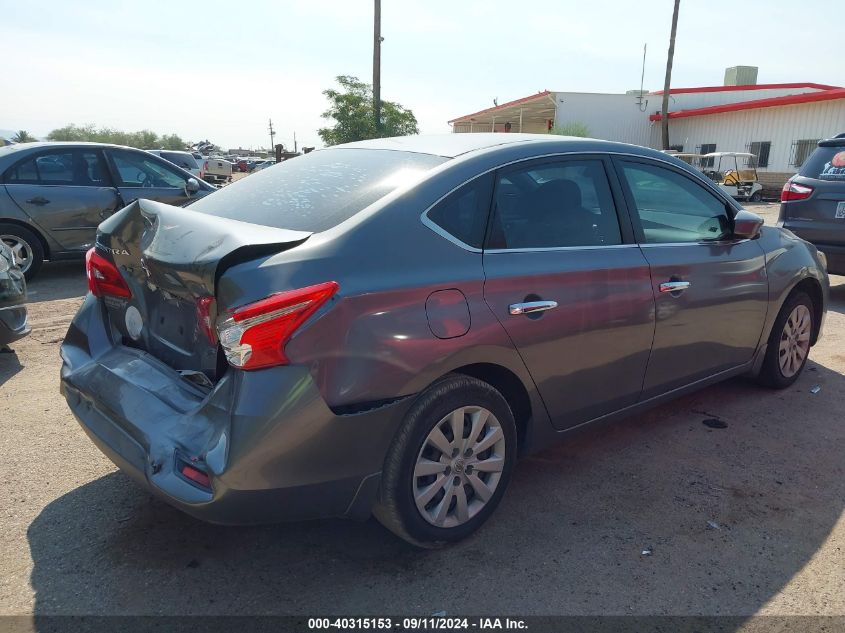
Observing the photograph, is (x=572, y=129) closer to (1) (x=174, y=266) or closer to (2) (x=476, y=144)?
(2) (x=476, y=144)

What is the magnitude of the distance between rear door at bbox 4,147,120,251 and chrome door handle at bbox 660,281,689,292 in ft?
22.0

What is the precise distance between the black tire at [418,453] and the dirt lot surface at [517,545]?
0.14 metres

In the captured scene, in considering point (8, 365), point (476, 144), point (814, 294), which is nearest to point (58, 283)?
point (8, 365)

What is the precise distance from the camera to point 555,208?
3.12m

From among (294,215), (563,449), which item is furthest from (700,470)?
(294,215)

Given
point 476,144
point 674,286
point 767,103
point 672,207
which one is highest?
point 767,103

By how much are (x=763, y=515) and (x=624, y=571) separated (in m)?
0.89

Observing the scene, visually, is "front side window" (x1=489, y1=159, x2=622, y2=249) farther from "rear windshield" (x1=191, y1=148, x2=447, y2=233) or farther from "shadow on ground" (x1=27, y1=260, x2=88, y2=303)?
"shadow on ground" (x1=27, y1=260, x2=88, y2=303)

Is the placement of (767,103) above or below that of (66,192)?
above

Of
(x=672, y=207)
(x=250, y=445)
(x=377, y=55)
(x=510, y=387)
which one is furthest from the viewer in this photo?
(x=377, y=55)

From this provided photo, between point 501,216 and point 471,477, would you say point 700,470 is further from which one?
point 501,216

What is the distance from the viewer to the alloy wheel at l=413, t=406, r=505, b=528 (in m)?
2.62

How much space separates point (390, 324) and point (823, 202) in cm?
638

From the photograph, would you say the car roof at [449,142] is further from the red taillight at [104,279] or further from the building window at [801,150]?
the building window at [801,150]
